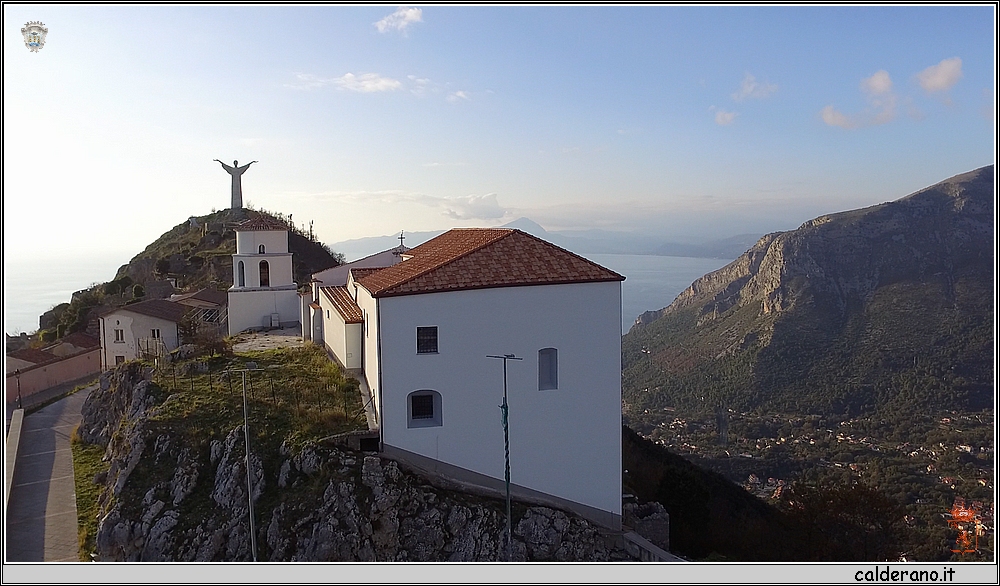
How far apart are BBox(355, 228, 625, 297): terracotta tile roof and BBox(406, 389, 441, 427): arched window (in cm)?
184

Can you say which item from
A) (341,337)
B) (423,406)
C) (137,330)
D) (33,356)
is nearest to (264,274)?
(137,330)

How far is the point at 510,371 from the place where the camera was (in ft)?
41.0

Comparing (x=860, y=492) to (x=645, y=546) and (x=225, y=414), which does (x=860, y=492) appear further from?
(x=225, y=414)

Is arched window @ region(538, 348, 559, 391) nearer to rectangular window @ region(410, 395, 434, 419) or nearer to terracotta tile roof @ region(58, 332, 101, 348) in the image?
rectangular window @ region(410, 395, 434, 419)

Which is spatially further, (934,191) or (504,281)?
(934,191)

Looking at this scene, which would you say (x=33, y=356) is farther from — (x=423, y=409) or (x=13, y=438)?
(x=423, y=409)

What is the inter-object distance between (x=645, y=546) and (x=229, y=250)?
107ft

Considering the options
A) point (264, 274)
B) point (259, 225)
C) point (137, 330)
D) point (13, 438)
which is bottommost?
point (13, 438)

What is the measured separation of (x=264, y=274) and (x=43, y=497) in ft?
34.9

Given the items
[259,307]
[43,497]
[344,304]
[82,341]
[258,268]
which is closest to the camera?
[43,497]

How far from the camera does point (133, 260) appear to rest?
43469mm

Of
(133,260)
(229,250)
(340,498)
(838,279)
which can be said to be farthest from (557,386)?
(133,260)

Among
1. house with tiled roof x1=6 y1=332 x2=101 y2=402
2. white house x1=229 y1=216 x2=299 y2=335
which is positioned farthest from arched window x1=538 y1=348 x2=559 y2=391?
house with tiled roof x1=6 y1=332 x2=101 y2=402

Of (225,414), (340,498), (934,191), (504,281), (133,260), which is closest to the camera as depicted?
(340,498)
